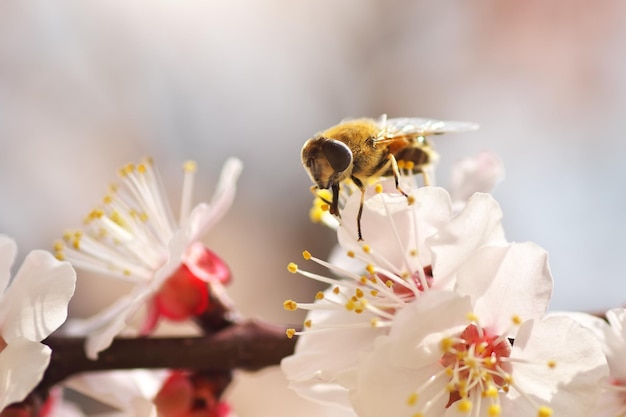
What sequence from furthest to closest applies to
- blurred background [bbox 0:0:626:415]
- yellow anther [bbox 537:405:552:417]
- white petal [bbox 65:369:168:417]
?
1. blurred background [bbox 0:0:626:415]
2. white petal [bbox 65:369:168:417]
3. yellow anther [bbox 537:405:552:417]

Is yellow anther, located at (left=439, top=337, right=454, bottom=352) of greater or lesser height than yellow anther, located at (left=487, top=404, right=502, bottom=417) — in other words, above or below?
above

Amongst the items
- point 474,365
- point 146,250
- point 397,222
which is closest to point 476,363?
point 474,365

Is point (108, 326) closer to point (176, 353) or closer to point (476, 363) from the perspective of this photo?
point (176, 353)

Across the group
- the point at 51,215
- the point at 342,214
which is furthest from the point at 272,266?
the point at 342,214

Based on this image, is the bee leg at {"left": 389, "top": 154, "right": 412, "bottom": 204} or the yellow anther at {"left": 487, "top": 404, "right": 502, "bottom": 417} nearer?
the yellow anther at {"left": 487, "top": 404, "right": 502, "bottom": 417}

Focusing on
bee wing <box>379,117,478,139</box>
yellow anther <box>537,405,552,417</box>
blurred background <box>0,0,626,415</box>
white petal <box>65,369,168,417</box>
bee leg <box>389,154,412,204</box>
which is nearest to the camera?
yellow anther <box>537,405,552,417</box>

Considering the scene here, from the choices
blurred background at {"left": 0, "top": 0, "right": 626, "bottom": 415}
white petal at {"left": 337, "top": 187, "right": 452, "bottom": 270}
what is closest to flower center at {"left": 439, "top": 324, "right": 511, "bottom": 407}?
white petal at {"left": 337, "top": 187, "right": 452, "bottom": 270}

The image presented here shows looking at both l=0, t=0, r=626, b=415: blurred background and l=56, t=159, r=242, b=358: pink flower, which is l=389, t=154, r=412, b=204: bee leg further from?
l=0, t=0, r=626, b=415: blurred background

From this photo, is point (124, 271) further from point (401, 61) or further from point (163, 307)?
point (401, 61)

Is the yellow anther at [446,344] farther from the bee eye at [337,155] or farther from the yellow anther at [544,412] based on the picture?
the bee eye at [337,155]
